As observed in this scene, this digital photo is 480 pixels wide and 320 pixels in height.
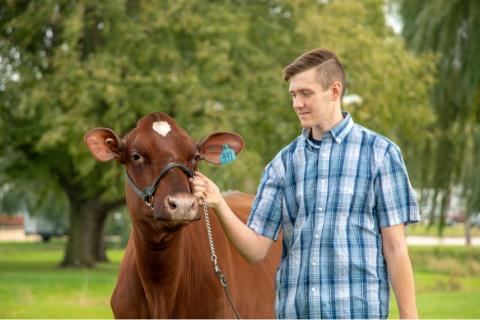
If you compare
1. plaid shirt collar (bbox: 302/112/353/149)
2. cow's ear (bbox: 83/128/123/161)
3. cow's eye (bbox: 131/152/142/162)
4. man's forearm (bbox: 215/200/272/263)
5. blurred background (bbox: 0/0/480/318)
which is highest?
blurred background (bbox: 0/0/480/318)

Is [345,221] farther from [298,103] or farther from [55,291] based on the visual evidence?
[55,291]

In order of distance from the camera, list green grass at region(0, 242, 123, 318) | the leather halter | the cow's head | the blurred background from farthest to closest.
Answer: the blurred background < green grass at region(0, 242, 123, 318) < the leather halter < the cow's head

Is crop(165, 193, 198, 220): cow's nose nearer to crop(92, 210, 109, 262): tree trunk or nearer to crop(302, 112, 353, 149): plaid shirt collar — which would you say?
crop(302, 112, 353, 149): plaid shirt collar

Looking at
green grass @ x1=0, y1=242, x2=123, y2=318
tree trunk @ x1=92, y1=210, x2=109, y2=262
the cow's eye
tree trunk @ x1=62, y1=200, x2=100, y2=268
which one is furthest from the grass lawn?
the cow's eye

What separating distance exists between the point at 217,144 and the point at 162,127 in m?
0.32

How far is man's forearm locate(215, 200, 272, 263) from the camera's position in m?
3.66

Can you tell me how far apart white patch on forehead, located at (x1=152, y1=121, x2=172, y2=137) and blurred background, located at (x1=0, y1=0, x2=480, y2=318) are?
14044mm

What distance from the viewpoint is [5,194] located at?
141 feet

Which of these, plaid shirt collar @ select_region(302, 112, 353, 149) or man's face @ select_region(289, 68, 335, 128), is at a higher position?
man's face @ select_region(289, 68, 335, 128)

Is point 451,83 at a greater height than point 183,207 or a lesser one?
greater

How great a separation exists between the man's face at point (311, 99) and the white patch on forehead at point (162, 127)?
1304mm

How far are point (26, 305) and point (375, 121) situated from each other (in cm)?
1075

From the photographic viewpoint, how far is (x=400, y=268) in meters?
3.49

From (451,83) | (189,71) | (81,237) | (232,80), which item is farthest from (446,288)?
(81,237)
